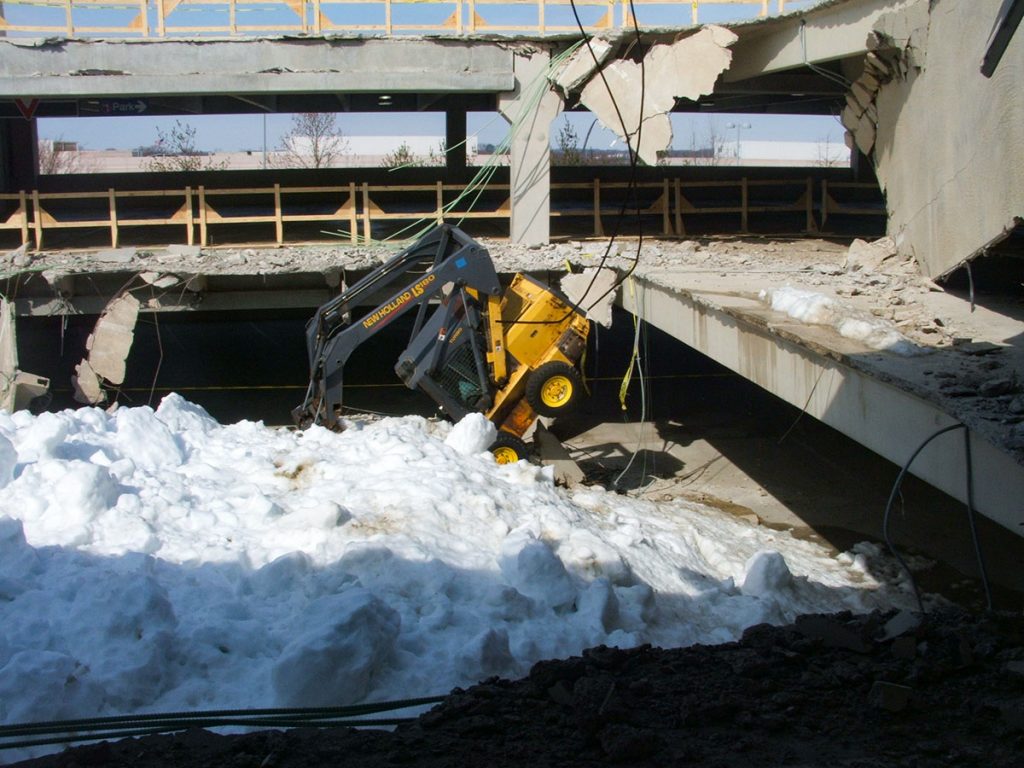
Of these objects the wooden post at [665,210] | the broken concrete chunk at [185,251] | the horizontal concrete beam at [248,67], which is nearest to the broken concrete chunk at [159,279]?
the broken concrete chunk at [185,251]

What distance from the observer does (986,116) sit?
9.88 meters

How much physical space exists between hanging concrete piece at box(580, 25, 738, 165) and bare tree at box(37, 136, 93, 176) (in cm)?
3595

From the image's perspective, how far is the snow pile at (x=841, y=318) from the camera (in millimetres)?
7780

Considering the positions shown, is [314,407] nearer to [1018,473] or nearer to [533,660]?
[533,660]

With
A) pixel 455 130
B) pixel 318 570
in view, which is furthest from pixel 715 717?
pixel 455 130

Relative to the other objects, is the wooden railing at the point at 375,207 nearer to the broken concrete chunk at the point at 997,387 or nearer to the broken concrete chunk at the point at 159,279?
the broken concrete chunk at the point at 159,279

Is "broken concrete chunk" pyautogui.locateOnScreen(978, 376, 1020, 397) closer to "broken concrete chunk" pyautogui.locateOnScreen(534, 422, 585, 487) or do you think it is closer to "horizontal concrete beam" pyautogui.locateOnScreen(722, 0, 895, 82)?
"broken concrete chunk" pyautogui.locateOnScreen(534, 422, 585, 487)

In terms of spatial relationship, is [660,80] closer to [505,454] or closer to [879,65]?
[879,65]

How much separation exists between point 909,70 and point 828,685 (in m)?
9.66

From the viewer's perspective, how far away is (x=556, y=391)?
36.8 ft

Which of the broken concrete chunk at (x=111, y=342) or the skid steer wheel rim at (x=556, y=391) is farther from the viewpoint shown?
the broken concrete chunk at (x=111, y=342)

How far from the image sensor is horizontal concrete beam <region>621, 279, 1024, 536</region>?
576 cm

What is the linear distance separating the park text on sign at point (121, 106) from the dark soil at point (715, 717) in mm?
19464

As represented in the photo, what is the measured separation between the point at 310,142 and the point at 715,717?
4939 cm
